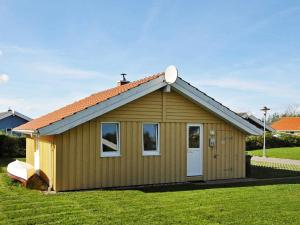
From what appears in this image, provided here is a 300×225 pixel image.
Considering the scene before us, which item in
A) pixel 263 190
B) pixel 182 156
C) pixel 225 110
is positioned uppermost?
pixel 225 110

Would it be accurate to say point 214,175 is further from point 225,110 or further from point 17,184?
point 17,184

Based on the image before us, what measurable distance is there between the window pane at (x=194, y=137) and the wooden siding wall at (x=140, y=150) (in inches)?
14.1

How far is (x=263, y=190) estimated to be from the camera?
Answer: 12.7 m

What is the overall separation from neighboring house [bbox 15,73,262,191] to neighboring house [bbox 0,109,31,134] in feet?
78.7

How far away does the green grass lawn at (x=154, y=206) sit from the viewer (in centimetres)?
848

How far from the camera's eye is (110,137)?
44.5 ft

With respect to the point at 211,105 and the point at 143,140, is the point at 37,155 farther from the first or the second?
the point at 211,105

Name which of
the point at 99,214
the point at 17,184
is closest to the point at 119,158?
the point at 17,184

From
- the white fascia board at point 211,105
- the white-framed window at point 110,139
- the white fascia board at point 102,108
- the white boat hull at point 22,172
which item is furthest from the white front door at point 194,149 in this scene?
the white boat hull at point 22,172

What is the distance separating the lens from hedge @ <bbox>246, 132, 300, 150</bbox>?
41.3 metres

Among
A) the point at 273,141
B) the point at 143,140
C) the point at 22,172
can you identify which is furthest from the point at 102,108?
the point at 273,141

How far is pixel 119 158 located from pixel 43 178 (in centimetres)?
311

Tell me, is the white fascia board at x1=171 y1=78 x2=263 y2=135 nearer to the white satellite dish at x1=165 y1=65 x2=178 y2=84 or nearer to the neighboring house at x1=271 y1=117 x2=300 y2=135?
the white satellite dish at x1=165 y1=65 x2=178 y2=84

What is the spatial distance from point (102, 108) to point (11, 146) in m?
18.2
